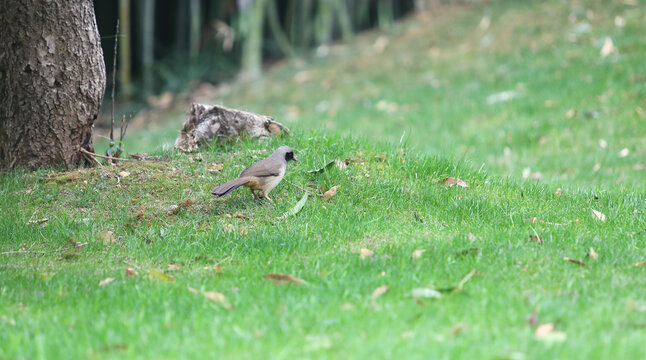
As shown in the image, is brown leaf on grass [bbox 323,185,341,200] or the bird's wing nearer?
the bird's wing

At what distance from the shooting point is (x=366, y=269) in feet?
13.8

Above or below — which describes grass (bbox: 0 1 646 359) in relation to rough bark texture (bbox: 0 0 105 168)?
below

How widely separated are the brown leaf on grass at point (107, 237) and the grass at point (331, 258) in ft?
0.04

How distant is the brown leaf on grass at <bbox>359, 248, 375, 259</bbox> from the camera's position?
4.37 metres

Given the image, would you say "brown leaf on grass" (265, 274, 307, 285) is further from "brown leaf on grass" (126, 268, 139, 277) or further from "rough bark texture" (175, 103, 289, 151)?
"rough bark texture" (175, 103, 289, 151)

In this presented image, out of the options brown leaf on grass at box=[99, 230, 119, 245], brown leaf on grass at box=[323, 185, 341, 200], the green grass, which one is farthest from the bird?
brown leaf on grass at box=[99, 230, 119, 245]

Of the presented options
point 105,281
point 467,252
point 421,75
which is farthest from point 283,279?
point 421,75

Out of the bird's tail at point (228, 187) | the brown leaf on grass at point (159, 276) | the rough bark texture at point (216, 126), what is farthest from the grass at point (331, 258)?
the bird's tail at point (228, 187)

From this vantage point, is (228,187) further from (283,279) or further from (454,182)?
(454,182)

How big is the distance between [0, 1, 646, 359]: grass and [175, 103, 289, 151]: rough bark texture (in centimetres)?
Result: 16

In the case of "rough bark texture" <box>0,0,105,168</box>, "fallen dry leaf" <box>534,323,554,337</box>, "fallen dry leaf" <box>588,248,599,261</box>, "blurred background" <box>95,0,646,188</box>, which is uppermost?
"rough bark texture" <box>0,0,105,168</box>

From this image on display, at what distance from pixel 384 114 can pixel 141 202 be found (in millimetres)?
7542

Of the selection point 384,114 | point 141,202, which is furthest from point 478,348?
point 384,114

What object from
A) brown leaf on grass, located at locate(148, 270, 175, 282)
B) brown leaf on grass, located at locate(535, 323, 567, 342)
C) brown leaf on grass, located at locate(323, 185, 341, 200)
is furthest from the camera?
brown leaf on grass, located at locate(323, 185, 341, 200)
